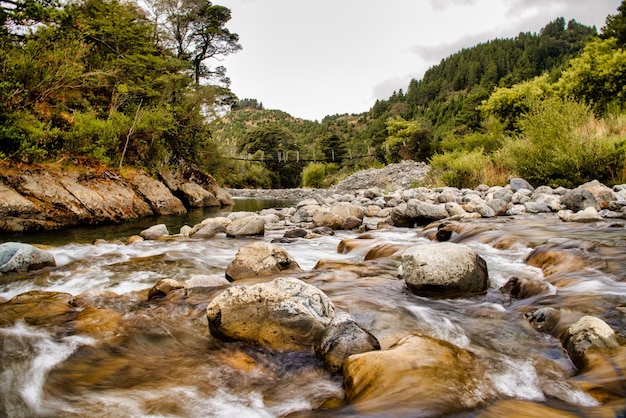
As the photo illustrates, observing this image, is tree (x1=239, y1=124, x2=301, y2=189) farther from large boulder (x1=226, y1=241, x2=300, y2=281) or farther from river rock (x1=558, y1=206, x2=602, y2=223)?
large boulder (x1=226, y1=241, x2=300, y2=281)

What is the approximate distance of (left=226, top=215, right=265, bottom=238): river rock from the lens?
7.71 meters

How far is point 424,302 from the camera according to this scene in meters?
3.12

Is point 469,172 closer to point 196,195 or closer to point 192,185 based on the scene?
point 196,195

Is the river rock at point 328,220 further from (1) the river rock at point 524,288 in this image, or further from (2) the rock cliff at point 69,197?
(2) the rock cliff at point 69,197

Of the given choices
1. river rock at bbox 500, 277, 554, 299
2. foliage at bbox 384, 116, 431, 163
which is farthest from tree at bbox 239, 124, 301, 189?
river rock at bbox 500, 277, 554, 299

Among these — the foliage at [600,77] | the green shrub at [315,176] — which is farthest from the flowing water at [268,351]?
the green shrub at [315,176]

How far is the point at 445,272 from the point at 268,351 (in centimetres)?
181

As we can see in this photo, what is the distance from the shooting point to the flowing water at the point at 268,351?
5.68 feet

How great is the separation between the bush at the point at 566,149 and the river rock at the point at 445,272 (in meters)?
7.76

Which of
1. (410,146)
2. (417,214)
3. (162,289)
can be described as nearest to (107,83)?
(417,214)

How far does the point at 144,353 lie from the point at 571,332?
2.58 meters

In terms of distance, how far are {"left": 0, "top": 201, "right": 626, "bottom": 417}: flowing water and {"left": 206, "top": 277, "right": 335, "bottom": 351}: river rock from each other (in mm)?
83

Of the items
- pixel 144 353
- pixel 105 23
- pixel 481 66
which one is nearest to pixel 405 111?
pixel 481 66

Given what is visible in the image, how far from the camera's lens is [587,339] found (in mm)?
2000
